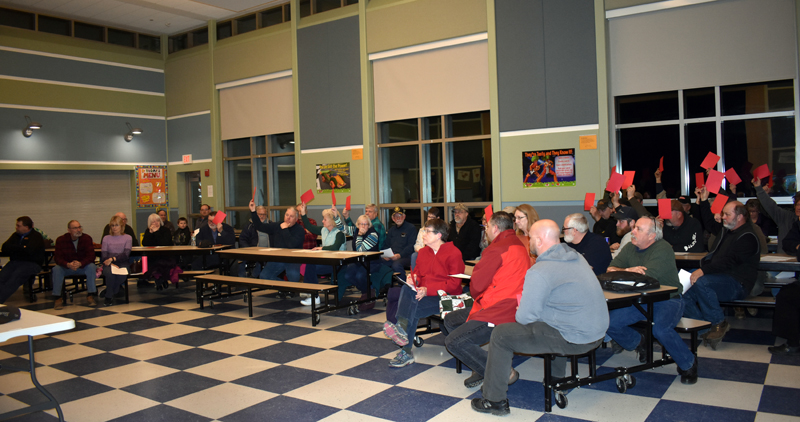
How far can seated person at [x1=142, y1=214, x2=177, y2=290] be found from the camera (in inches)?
329

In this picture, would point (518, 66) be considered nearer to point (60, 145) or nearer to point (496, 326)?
point (496, 326)

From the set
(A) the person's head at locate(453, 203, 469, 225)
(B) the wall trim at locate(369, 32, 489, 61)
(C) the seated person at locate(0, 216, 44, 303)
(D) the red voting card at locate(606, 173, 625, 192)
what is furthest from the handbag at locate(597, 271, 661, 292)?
(C) the seated person at locate(0, 216, 44, 303)

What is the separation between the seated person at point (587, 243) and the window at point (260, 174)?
7.42 metres

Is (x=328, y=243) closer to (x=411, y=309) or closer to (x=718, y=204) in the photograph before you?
(x=411, y=309)

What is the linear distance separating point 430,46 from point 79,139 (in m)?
7.89

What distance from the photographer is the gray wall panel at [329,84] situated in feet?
32.0

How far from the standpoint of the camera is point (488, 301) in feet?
12.0

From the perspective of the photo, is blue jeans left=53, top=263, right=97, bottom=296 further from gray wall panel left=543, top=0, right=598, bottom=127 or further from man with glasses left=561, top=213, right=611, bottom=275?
gray wall panel left=543, top=0, right=598, bottom=127

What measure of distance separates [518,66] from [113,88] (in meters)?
9.04

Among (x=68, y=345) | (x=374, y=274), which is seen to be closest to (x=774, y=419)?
(x=374, y=274)

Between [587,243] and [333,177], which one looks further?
[333,177]

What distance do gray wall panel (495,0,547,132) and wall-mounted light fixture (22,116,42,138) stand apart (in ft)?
29.5

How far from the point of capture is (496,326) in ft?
11.0

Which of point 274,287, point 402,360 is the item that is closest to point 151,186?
point 274,287
